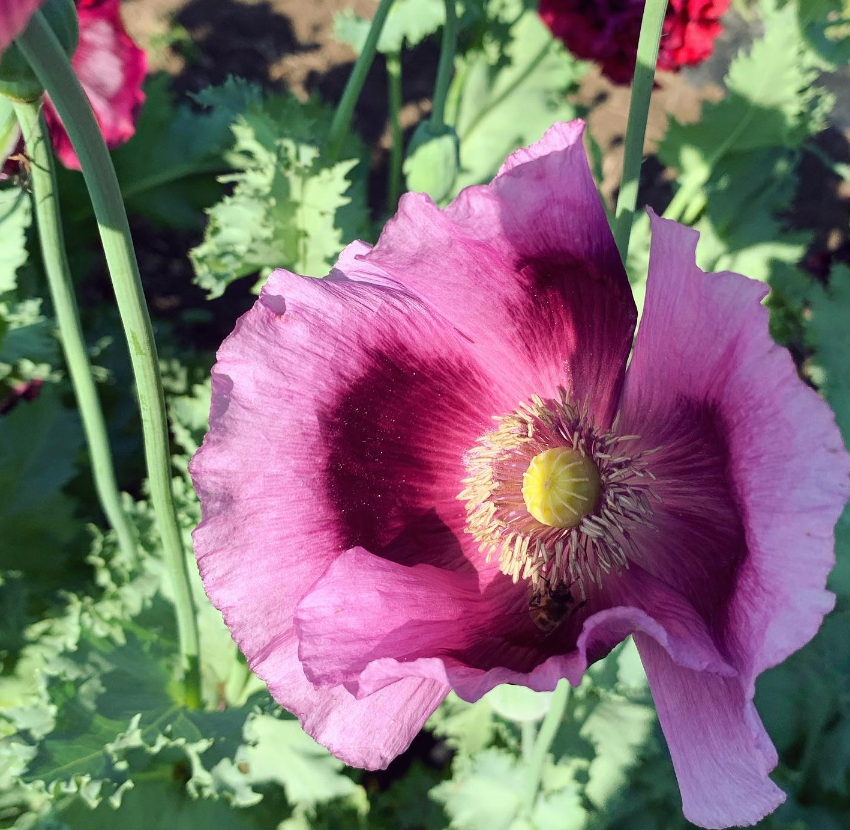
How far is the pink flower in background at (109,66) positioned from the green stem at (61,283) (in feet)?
1.36

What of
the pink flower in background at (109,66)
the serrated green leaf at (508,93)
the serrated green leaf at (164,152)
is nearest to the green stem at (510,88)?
the serrated green leaf at (508,93)

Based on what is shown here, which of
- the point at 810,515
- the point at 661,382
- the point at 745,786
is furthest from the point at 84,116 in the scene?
the point at 745,786

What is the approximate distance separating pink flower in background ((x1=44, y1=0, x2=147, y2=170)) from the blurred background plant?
218 millimetres

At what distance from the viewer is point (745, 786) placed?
3.07 feet

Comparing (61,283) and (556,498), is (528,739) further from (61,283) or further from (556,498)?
(61,283)

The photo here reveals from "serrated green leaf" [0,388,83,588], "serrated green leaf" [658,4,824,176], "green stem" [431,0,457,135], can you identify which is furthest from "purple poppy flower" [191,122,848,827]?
"serrated green leaf" [0,388,83,588]

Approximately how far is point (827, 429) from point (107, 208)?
82cm

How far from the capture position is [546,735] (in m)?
1.55

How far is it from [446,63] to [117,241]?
92cm

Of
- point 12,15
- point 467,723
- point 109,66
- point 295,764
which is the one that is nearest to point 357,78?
point 109,66

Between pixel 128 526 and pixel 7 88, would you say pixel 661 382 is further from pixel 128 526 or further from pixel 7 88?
pixel 128 526

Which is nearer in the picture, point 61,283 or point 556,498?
point 556,498

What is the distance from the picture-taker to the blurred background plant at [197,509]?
5.71ft

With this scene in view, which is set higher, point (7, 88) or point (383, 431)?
point (7, 88)
